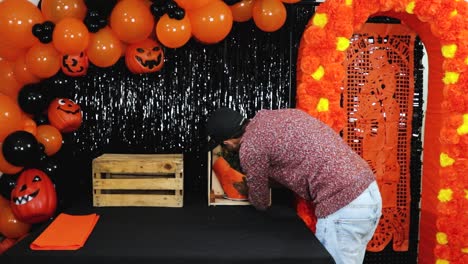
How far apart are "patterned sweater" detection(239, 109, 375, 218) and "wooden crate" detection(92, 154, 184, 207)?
0.61m

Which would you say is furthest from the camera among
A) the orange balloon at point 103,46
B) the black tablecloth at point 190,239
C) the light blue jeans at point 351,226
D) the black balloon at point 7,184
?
the black balloon at point 7,184

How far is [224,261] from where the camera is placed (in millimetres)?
1951

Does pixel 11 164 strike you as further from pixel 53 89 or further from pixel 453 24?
pixel 453 24

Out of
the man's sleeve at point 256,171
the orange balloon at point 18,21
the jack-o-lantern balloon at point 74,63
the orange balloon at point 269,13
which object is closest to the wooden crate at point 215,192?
the man's sleeve at point 256,171

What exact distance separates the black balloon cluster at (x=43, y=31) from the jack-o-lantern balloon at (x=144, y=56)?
0.43 metres

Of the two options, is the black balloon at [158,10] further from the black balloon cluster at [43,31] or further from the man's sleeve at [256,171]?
the man's sleeve at [256,171]

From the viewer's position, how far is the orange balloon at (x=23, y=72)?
2.62m

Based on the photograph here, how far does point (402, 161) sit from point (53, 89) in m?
2.32

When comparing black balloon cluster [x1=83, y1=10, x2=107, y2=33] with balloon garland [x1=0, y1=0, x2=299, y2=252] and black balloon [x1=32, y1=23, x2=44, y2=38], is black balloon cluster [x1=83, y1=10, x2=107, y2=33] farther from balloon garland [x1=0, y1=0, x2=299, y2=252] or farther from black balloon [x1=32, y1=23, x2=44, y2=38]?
black balloon [x1=32, y1=23, x2=44, y2=38]

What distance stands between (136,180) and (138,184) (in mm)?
26

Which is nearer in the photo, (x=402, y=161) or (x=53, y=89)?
(x=53, y=89)

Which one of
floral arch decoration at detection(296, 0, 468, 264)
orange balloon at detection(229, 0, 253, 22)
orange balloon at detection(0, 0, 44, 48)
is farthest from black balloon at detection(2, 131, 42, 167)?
floral arch decoration at detection(296, 0, 468, 264)

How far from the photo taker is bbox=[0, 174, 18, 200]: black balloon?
2.66 m

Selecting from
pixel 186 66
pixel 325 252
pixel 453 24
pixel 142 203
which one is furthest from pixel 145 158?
pixel 453 24
